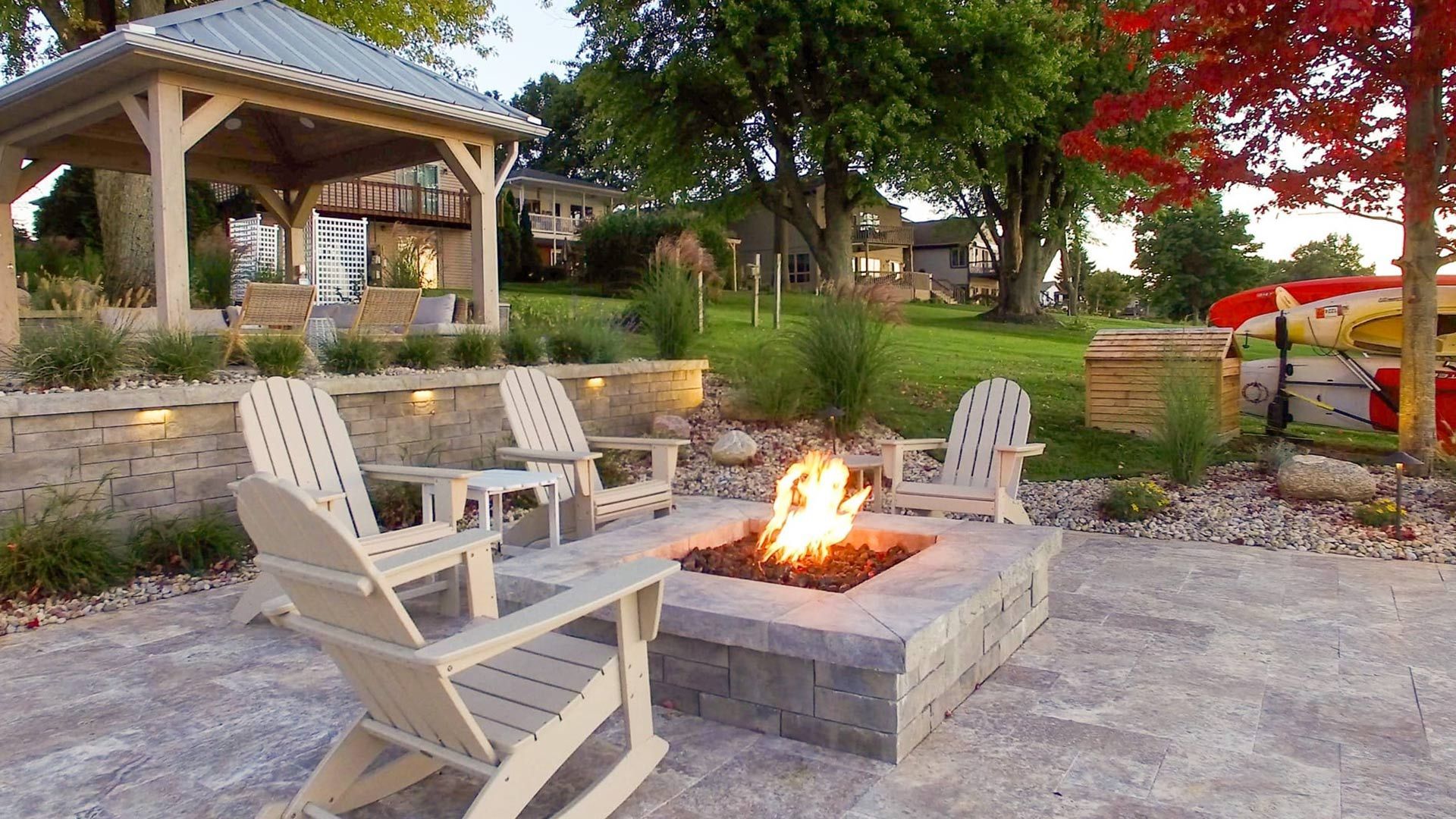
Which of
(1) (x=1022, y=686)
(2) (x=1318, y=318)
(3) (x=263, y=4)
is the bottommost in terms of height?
(1) (x=1022, y=686)

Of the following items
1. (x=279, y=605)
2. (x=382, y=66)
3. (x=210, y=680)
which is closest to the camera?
(x=279, y=605)

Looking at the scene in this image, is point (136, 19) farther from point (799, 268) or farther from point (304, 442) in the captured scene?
point (799, 268)

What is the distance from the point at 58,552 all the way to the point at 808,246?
25246 mm

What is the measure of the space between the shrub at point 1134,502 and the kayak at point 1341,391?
2.69 meters

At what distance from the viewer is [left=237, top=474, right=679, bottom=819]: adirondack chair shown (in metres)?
1.85

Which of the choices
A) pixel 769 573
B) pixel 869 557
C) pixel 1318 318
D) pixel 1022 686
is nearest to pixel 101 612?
pixel 769 573

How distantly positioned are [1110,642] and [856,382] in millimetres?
3825

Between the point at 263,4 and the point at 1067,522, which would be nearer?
the point at 1067,522

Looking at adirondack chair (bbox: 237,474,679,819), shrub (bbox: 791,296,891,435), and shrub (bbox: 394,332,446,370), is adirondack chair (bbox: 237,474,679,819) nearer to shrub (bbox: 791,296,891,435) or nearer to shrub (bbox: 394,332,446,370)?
shrub (bbox: 394,332,446,370)

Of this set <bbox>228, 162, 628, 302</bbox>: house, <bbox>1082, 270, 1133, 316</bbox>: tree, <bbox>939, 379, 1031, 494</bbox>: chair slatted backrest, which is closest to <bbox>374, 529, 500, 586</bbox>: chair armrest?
<bbox>939, 379, 1031, 494</bbox>: chair slatted backrest

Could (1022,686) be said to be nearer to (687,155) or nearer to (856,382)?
(856,382)

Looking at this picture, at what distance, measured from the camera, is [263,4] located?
7.84m

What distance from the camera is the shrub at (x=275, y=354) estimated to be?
5.54m

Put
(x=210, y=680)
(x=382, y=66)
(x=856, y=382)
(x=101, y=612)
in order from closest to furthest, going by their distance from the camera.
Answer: (x=210, y=680) < (x=101, y=612) < (x=856, y=382) < (x=382, y=66)
